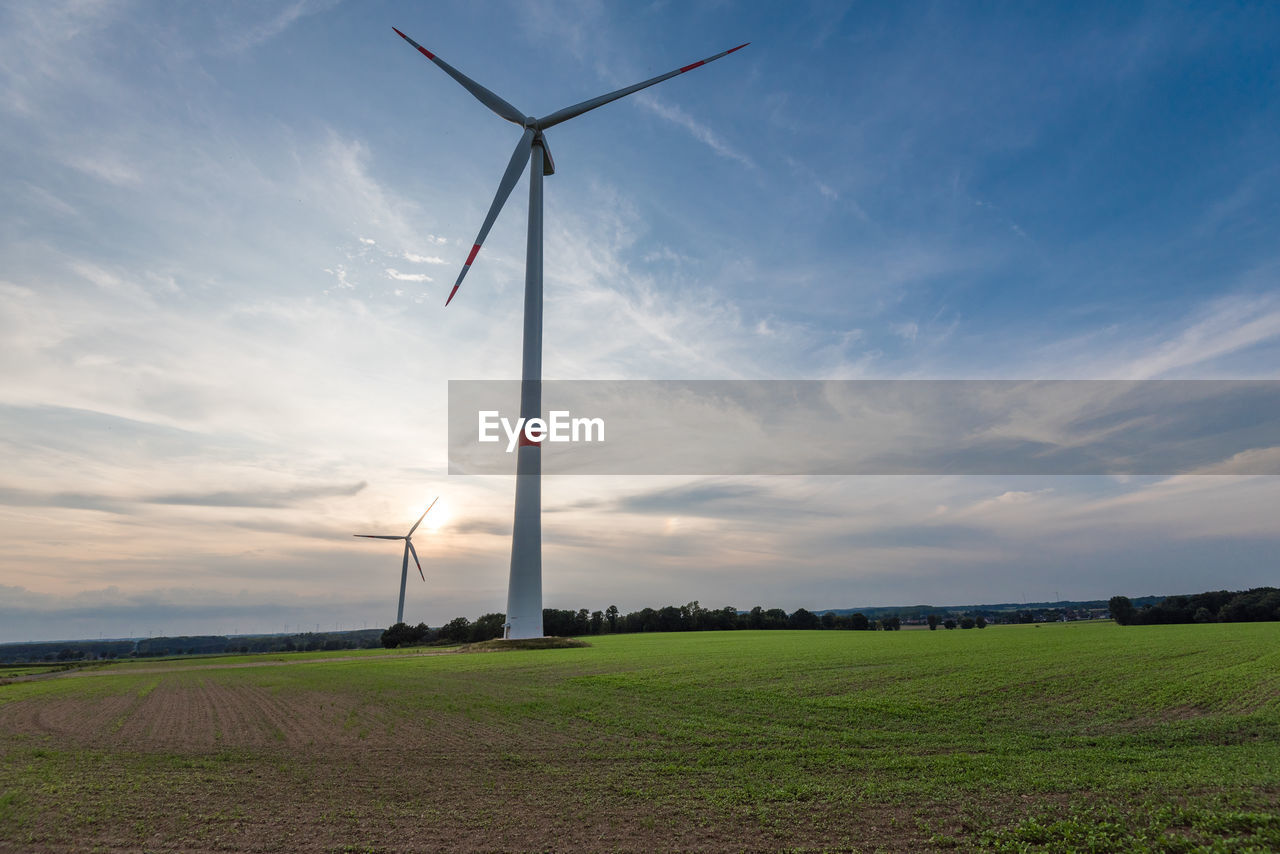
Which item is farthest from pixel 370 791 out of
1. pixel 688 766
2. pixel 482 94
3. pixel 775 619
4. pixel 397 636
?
pixel 775 619

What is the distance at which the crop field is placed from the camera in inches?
530

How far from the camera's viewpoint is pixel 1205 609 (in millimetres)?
114688

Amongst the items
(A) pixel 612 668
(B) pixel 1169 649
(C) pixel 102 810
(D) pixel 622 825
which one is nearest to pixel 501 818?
(D) pixel 622 825

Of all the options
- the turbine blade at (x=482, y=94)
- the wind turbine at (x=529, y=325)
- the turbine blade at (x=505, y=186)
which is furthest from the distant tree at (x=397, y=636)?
the turbine blade at (x=482, y=94)

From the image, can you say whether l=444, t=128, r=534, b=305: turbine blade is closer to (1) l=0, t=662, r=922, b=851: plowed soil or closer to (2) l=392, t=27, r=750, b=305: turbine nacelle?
(2) l=392, t=27, r=750, b=305: turbine nacelle

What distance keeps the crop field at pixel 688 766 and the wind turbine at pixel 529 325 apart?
95.7 ft

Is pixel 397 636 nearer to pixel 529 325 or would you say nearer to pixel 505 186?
pixel 529 325

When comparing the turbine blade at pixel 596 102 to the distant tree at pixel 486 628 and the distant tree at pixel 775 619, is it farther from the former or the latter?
the distant tree at pixel 775 619

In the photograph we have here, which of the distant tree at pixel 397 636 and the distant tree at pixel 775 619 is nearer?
the distant tree at pixel 397 636

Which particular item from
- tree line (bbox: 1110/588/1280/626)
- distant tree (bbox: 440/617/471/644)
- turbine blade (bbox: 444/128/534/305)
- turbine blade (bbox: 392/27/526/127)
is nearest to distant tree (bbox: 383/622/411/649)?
distant tree (bbox: 440/617/471/644)

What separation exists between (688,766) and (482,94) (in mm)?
69646

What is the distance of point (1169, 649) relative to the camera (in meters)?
48.1

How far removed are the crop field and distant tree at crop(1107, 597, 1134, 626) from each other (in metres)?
107

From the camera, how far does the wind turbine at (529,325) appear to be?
65.4 m
